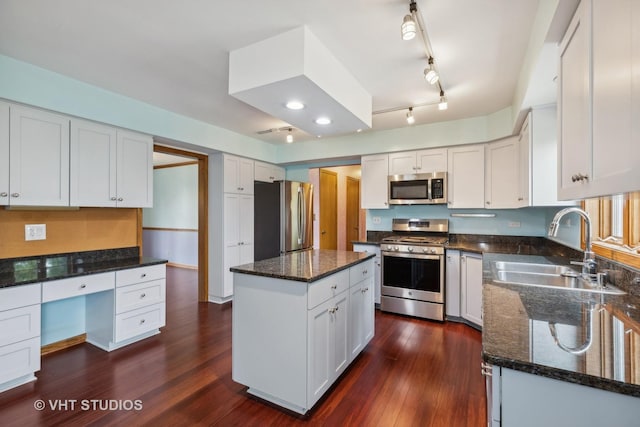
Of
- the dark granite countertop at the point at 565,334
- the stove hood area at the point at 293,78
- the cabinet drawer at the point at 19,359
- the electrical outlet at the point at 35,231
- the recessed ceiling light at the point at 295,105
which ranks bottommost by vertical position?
the cabinet drawer at the point at 19,359

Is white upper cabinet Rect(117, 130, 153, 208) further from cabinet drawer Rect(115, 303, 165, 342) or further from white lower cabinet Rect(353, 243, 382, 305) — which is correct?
white lower cabinet Rect(353, 243, 382, 305)

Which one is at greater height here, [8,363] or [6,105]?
[6,105]

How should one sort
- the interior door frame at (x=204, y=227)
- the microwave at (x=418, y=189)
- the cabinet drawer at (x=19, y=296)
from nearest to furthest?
the cabinet drawer at (x=19, y=296) → the microwave at (x=418, y=189) → the interior door frame at (x=204, y=227)

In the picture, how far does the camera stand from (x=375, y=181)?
4223 millimetres

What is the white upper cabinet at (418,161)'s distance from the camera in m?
3.81

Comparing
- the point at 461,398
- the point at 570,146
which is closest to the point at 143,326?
the point at 461,398

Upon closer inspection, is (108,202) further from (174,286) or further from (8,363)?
(174,286)

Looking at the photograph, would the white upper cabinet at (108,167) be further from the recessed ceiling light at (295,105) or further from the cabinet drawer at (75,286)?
the recessed ceiling light at (295,105)

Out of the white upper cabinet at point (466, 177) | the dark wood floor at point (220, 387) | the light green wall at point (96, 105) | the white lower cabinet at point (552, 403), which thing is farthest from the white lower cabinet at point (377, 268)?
the white lower cabinet at point (552, 403)

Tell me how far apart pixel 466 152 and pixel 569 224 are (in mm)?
1448

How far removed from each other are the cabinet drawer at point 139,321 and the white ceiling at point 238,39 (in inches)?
85.4

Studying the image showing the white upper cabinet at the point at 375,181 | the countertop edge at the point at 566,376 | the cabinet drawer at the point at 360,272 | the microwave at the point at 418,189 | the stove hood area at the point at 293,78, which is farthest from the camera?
the white upper cabinet at the point at 375,181

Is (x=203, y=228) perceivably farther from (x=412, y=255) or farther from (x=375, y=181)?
(x=412, y=255)

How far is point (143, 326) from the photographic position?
2965mm
